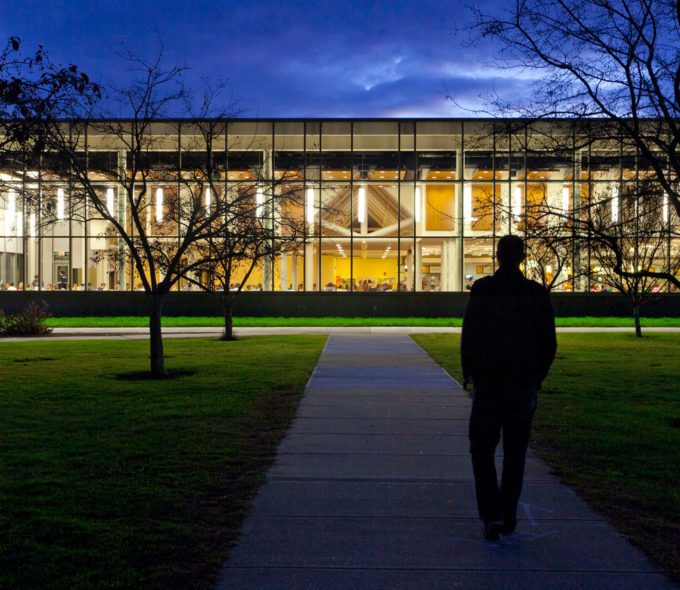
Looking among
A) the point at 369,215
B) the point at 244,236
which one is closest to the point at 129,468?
the point at 244,236

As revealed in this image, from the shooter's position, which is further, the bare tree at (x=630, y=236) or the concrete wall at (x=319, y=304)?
the concrete wall at (x=319, y=304)

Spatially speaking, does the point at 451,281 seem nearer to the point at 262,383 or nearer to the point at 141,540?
the point at 262,383

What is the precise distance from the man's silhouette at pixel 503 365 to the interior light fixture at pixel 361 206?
33604 mm

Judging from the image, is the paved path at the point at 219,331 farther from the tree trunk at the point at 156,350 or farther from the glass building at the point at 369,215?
the tree trunk at the point at 156,350

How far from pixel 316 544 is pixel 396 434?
402 centimetres

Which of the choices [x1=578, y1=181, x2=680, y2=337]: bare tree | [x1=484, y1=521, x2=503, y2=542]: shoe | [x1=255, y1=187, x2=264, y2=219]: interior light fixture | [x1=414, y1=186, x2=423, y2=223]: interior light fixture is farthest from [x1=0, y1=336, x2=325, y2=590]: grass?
[x1=414, y1=186, x2=423, y2=223]: interior light fixture

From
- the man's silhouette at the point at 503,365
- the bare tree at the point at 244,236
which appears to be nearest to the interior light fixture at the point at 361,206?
the bare tree at the point at 244,236

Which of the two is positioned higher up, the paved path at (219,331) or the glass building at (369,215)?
the glass building at (369,215)

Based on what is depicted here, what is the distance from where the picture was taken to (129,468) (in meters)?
7.35

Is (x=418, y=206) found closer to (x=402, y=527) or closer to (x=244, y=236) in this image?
(x=244, y=236)

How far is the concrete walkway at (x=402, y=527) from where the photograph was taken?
14.9 feet

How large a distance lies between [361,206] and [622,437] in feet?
99.9

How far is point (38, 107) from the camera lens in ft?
30.9

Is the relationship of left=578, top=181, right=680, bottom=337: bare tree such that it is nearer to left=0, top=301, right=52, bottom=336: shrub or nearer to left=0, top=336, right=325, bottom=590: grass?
left=0, top=336, right=325, bottom=590: grass
